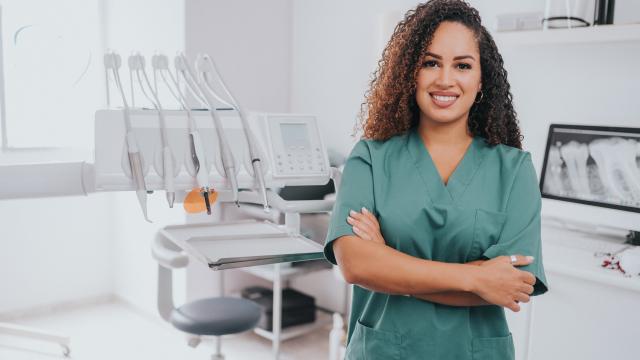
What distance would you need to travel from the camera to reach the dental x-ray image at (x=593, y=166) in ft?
5.83

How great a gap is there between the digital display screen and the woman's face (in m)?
0.34

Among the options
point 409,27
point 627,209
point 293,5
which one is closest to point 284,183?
point 409,27

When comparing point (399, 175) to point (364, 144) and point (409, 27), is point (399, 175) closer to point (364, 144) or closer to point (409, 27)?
point (364, 144)

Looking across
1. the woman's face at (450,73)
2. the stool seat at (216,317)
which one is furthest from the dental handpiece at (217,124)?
the stool seat at (216,317)

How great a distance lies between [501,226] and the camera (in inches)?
43.4

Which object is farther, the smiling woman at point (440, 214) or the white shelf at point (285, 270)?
the white shelf at point (285, 270)

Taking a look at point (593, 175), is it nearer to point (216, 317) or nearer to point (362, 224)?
point (362, 224)

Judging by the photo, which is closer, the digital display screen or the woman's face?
the woman's face

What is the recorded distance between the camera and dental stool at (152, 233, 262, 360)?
1673 mm

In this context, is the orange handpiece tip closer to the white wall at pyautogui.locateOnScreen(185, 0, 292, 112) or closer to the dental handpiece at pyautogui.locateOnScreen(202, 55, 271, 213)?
the dental handpiece at pyautogui.locateOnScreen(202, 55, 271, 213)

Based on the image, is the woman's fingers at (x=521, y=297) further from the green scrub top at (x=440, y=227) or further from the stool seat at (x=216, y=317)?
the stool seat at (x=216, y=317)

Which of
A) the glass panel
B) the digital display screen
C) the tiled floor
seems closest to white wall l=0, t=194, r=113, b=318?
the tiled floor

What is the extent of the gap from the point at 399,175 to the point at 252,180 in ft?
1.06

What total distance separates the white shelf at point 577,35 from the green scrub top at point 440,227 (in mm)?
862
